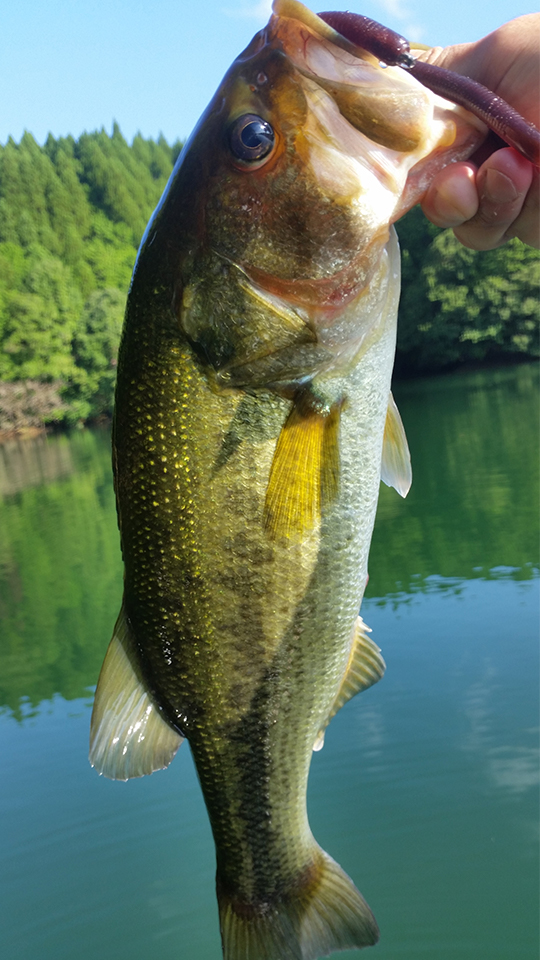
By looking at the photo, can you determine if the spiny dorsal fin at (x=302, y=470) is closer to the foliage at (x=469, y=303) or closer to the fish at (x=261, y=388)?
the fish at (x=261, y=388)

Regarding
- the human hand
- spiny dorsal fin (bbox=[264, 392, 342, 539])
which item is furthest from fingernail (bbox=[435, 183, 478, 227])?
spiny dorsal fin (bbox=[264, 392, 342, 539])

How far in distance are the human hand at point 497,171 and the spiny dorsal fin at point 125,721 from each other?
1.39m

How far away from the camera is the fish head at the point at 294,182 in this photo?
1.79 metres

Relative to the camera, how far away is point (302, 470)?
190cm

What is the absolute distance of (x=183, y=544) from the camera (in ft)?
6.40

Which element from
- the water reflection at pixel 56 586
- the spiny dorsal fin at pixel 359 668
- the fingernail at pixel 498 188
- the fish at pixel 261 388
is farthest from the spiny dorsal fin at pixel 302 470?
the water reflection at pixel 56 586

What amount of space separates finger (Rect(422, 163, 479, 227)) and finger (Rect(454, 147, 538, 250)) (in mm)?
33

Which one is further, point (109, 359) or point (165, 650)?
point (109, 359)

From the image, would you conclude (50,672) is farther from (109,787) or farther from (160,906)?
(160,906)

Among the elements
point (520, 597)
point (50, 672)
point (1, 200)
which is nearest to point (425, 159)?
point (520, 597)

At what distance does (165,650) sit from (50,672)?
868 centimetres

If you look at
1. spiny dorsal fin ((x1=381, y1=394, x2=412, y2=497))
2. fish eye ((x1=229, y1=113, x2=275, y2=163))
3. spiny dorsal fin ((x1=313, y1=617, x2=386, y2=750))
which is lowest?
spiny dorsal fin ((x1=313, y1=617, x2=386, y2=750))

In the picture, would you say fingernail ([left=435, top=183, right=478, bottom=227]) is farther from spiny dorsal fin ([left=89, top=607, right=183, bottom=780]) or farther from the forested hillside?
the forested hillside

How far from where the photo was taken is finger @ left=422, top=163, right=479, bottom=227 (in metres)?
1.99
